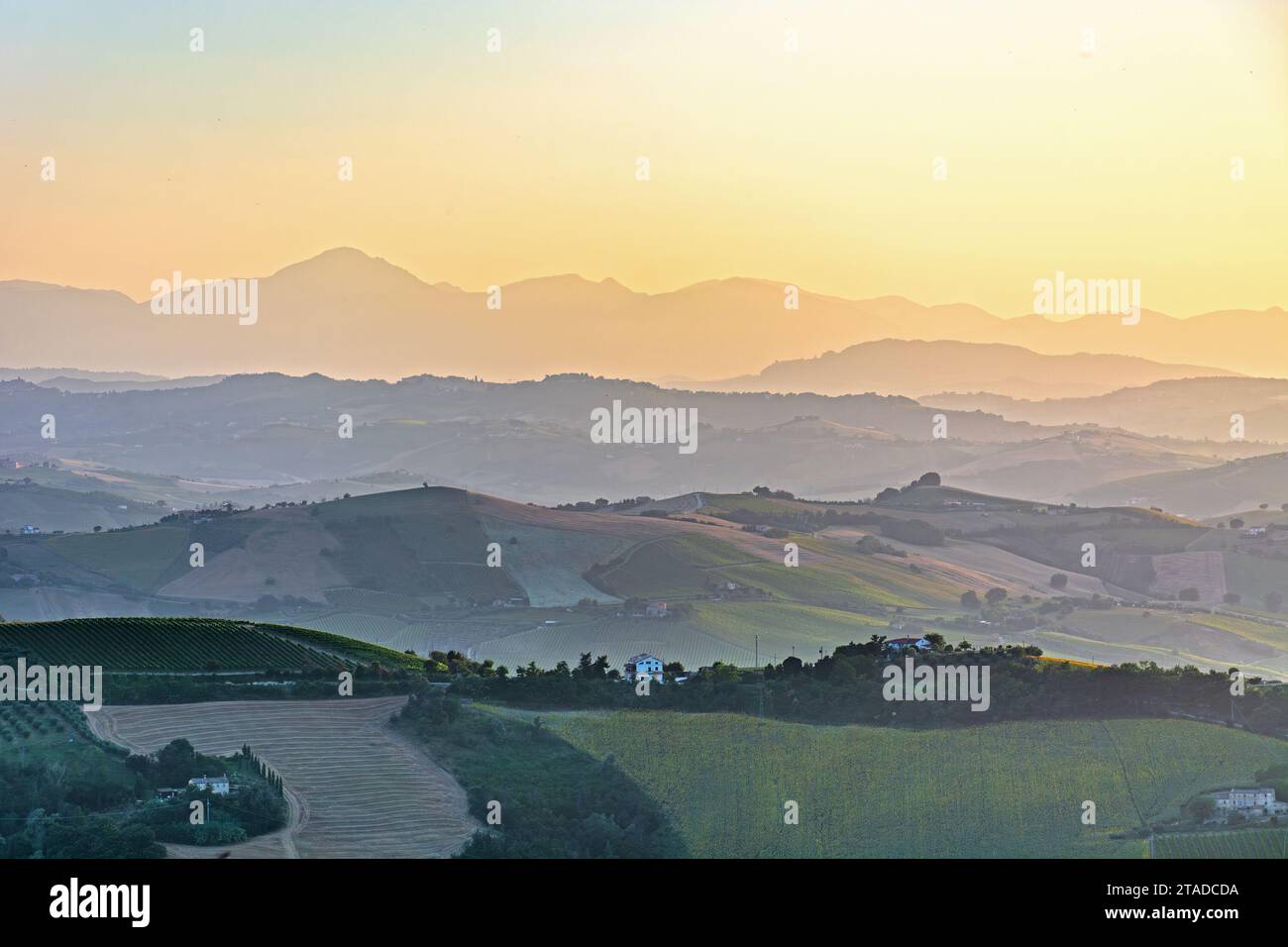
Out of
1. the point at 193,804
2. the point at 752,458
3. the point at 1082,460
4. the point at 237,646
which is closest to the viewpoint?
the point at 193,804

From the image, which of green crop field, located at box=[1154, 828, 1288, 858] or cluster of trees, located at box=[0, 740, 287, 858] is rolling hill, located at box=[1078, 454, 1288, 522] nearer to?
green crop field, located at box=[1154, 828, 1288, 858]

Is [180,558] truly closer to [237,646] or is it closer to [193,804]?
[237,646]

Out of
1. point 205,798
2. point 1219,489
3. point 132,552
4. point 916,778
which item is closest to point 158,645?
point 205,798

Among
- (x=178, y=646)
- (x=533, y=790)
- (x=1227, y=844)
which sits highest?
(x=178, y=646)

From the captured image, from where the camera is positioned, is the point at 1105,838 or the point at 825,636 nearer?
the point at 1105,838

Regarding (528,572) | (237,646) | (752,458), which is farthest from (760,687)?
(752,458)

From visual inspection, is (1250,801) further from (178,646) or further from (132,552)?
(132,552)

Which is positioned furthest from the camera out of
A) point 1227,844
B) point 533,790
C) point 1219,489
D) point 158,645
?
point 1219,489
